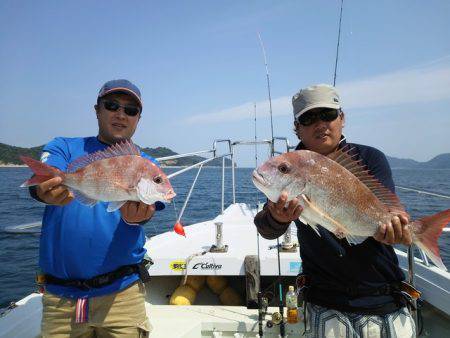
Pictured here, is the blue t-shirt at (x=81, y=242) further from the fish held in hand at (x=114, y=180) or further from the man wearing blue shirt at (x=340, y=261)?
the man wearing blue shirt at (x=340, y=261)

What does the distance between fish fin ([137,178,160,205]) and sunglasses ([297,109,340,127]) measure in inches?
50.6

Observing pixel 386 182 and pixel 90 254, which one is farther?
pixel 90 254

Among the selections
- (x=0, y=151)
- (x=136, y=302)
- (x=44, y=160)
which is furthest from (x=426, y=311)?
(x=0, y=151)

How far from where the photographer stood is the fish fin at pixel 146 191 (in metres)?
2.50

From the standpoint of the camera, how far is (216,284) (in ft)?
19.1

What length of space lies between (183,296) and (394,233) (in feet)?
12.8

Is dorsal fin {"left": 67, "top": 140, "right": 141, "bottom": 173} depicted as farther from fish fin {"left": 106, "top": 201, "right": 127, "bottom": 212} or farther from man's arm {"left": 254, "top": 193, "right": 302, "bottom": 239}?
man's arm {"left": 254, "top": 193, "right": 302, "bottom": 239}

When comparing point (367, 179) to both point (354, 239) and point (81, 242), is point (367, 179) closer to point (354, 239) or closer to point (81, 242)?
point (354, 239)

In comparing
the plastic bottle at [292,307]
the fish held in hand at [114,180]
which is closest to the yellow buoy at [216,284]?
the plastic bottle at [292,307]

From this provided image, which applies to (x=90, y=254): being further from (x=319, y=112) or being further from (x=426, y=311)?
(x=426, y=311)

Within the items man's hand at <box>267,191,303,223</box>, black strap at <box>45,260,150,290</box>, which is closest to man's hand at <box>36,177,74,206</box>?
black strap at <box>45,260,150,290</box>

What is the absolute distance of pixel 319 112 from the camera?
7.91 feet

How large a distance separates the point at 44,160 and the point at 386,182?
2724 mm

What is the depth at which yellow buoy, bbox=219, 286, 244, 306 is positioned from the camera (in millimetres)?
5551
